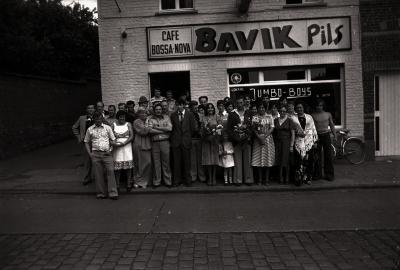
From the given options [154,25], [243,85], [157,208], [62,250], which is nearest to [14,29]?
[154,25]

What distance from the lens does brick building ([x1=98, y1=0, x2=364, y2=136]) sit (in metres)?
12.1

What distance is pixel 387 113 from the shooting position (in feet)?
40.7

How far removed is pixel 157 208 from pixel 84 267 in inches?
116

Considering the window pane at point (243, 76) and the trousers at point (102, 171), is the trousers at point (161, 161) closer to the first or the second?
the trousers at point (102, 171)

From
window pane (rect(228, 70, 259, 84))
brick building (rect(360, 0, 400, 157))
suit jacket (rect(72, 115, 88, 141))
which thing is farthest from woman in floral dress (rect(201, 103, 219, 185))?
brick building (rect(360, 0, 400, 157))

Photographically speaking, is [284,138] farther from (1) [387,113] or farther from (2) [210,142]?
(1) [387,113]

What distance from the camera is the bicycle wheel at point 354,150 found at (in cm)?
1172

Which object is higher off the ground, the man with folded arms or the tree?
the tree

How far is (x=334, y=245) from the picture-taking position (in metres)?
6.00

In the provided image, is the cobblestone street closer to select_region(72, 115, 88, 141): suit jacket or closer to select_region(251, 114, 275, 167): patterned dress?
select_region(251, 114, 275, 167): patterned dress

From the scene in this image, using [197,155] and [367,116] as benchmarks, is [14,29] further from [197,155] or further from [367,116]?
[367,116]

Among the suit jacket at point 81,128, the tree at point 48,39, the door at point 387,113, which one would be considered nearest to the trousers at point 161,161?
the suit jacket at point 81,128

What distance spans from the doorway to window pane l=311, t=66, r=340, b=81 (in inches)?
134

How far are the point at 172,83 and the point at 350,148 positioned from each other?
4.98 metres
